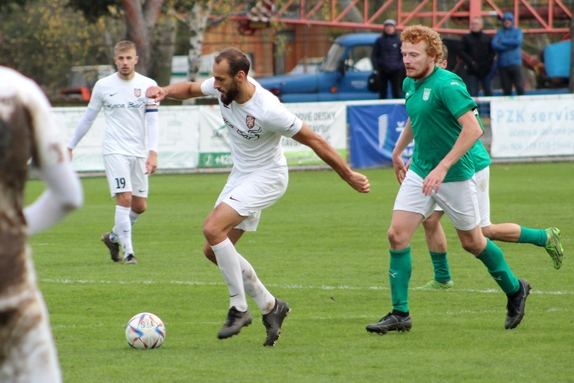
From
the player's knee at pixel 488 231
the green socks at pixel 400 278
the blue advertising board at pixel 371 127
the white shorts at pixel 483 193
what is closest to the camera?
the green socks at pixel 400 278

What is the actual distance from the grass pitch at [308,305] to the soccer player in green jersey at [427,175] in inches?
9.2

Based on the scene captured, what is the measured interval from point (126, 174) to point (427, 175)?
469 cm

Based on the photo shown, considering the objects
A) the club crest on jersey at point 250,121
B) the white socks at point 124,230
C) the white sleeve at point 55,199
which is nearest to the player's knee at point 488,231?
the club crest on jersey at point 250,121

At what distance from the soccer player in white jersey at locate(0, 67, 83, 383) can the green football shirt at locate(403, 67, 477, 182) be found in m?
3.97

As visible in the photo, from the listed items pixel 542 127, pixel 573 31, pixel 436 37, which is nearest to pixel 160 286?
pixel 436 37

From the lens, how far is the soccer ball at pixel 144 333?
6.17 m

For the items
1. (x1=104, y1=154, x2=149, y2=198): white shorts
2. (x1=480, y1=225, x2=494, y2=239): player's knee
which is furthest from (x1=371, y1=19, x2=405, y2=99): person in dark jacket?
(x1=480, y1=225, x2=494, y2=239): player's knee

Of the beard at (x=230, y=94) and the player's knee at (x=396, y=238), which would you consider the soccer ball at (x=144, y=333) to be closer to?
the beard at (x=230, y=94)

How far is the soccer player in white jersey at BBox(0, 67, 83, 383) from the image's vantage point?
286 centimetres

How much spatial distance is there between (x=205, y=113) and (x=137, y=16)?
6.17 m

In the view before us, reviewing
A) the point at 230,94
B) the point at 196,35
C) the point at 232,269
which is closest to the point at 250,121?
the point at 230,94

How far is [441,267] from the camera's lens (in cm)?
844

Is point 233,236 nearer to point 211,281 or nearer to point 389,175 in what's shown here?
point 211,281

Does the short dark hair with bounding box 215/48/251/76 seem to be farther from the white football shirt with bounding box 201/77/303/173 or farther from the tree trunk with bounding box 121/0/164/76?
the tree trunk with bounding box 121/0/164/76
